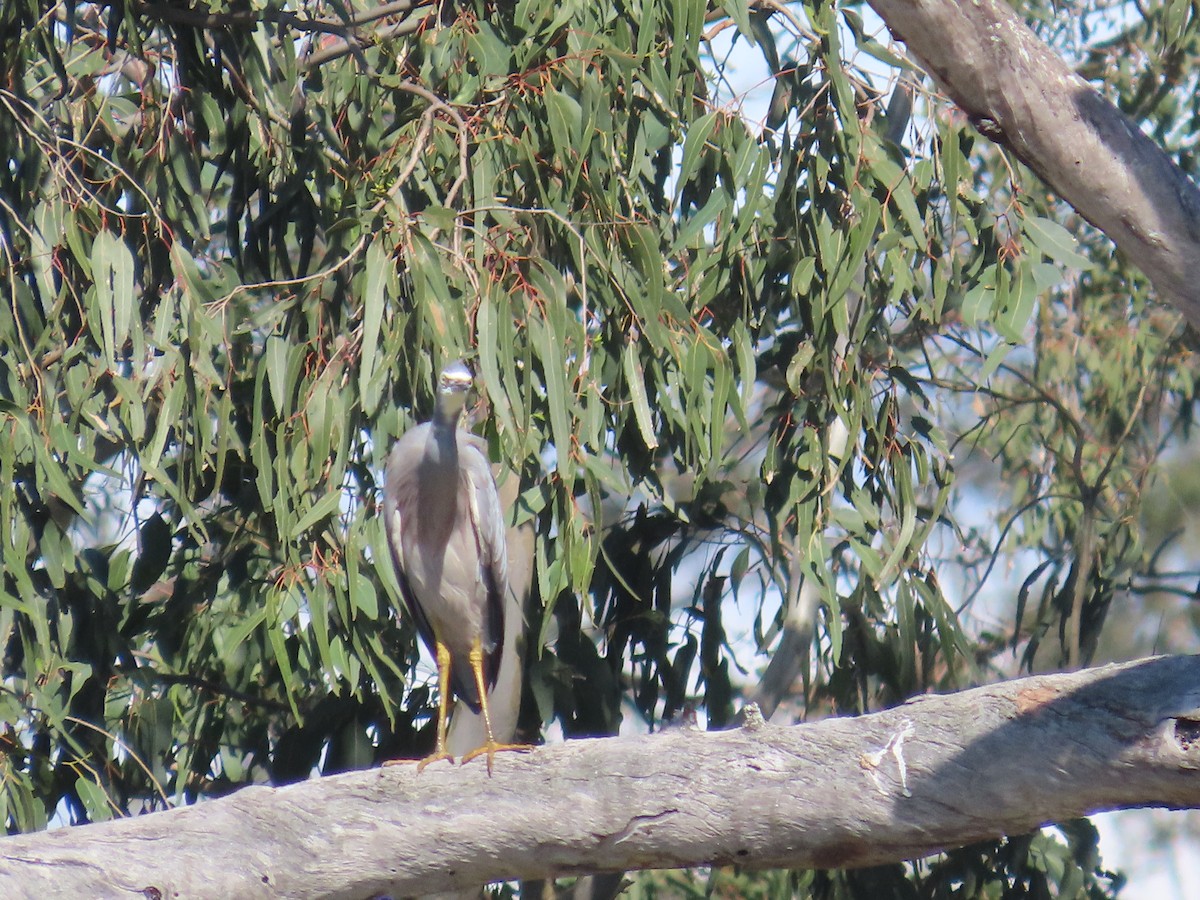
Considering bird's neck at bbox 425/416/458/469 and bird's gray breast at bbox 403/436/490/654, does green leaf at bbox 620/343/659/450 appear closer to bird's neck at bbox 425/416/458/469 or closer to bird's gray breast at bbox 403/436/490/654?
bird's neck at bbox 425/416/458/469

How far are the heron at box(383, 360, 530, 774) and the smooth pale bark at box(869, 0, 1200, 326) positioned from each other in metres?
1.68

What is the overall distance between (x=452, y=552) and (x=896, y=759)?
1.80m

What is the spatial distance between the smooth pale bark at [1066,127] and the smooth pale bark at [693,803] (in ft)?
1.92

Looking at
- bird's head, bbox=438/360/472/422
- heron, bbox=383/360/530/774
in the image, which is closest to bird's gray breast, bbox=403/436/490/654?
heron, bbox=383/360/530/774

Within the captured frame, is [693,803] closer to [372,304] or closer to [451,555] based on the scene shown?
[372,304]

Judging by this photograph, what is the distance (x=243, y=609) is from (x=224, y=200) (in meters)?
1.68

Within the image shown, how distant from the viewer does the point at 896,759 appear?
1.95 meters

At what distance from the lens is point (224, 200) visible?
180 inches

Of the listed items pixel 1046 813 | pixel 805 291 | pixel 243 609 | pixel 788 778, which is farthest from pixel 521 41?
pixel 1046 813

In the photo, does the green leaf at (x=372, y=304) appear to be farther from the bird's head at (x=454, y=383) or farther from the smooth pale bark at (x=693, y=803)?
the smooth pale bark at (x=693, y=803)

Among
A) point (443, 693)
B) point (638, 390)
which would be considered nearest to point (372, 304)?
point (638, 390)

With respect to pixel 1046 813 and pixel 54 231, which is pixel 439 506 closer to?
pixel 54 231

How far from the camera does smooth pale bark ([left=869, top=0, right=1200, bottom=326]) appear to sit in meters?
1.99

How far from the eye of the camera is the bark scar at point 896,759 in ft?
6.35
